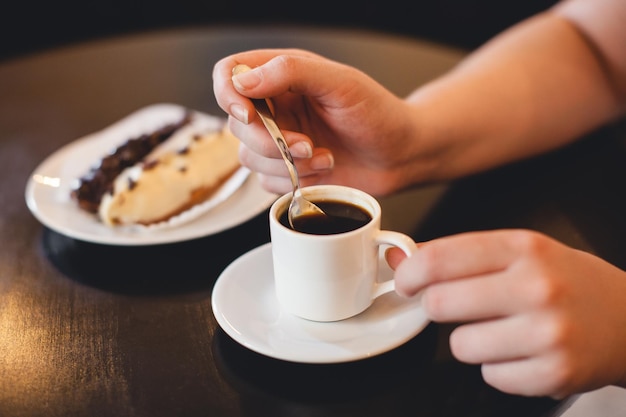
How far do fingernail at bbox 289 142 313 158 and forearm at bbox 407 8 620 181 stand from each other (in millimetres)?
248

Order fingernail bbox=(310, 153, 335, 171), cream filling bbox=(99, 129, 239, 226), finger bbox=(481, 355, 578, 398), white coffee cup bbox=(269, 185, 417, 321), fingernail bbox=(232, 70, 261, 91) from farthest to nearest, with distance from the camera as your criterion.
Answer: cream filling bbox=(99, 129, 239, 226) → fingernail bbox=(310, 153, 335, 171) → fingernail bbox=(232, 70, 261, 91) → white coffee cup bbox=(269, 185, 417, 321) → finger bbox=(481, 355, 578, 398)

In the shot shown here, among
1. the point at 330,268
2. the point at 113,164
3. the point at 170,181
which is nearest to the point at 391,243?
the point at 330,268

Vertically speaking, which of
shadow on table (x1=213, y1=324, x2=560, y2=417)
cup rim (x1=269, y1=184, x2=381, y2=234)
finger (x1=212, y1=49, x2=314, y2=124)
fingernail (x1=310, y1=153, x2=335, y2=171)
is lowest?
shadow on table (x1=213, y1=324, x2=560, y2=417)

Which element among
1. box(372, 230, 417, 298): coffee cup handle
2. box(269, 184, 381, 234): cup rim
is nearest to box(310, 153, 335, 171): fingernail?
box(269, 184, 381, 234): cup rim

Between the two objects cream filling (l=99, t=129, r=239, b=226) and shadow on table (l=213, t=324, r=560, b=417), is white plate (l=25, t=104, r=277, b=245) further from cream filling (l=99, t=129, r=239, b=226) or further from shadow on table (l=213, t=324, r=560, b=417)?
shadow on table (l=213, t=324, r=560, b=417)

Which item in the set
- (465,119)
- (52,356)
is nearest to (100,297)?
(52,356)

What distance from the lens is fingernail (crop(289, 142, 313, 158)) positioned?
90 cm

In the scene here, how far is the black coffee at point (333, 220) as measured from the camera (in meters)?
0.78

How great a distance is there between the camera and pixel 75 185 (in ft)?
3.89

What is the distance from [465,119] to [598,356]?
1.91ft

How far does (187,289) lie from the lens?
91 cm

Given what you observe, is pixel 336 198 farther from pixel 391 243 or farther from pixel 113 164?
pixel 113 164

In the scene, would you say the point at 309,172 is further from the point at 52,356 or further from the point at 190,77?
the point at 190,77

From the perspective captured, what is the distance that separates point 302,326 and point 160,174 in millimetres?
558
